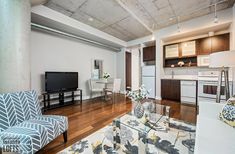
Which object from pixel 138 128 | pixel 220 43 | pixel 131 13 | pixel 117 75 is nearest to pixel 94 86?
pixel 117 75

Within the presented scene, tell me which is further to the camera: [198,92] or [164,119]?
[198,92]

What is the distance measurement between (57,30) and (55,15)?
2.02 ft

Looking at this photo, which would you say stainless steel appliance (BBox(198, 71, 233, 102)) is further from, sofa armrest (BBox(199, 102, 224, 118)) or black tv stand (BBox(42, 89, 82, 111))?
black tv stand (BBox(42, 89, 82, 111))

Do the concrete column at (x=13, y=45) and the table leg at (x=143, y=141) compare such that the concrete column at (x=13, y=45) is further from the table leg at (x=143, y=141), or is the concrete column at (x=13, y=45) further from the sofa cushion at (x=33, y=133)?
the table leg at (x=143, y=141)

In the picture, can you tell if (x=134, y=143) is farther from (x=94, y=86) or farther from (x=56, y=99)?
(x=94, y=86)

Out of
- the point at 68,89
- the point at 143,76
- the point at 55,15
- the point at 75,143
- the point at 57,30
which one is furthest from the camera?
the point at 143,76

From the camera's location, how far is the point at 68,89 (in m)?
4.20

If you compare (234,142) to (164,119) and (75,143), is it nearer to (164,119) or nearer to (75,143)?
(164,119)

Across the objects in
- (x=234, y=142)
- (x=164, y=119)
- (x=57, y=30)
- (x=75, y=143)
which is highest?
(x=57, y=30)

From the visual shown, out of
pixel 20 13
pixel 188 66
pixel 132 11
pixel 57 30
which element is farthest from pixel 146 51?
pixel 20 13

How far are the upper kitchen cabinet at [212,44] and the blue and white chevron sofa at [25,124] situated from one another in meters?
4.73

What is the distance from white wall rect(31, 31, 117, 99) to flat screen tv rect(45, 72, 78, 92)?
1.24 feet

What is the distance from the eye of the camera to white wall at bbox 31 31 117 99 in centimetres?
371

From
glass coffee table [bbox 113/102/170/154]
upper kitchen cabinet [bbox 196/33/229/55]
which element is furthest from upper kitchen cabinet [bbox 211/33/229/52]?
glass coffee table [bbox 113/102/170/154]
